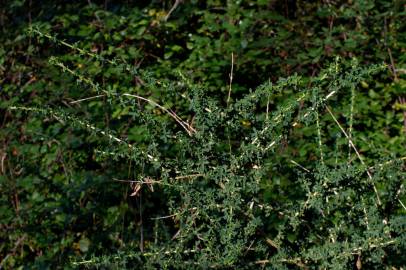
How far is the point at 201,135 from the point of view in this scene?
7.91ft

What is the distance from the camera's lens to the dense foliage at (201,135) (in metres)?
2.44

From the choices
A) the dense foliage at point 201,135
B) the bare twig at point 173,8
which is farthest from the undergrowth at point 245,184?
the bare twig at point 173,8

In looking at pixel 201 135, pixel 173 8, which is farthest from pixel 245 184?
pixel 173 8

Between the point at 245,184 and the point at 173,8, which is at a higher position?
the point at 245,184

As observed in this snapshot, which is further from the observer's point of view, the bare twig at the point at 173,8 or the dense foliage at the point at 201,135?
the bare twig at the point at 173,8

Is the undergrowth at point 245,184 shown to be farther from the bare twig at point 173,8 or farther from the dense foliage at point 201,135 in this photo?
the bare twig at point 173,8

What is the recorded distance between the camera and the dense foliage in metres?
2.44

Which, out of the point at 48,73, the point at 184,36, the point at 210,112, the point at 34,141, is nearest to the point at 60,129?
the point at 34,141

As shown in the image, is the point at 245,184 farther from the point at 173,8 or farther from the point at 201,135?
the point at 173,8

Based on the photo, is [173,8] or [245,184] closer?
[245,184]

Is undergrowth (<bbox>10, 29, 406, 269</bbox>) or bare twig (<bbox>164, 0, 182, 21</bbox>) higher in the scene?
undergrowth (<bbox>10, 29, 406, 269</bbox>)

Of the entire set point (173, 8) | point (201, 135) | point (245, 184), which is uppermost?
point (201, 135)

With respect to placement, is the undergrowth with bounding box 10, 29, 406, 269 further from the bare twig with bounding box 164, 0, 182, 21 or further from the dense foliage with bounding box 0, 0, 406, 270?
the bare twig with bounding box 164, 0, 182, 21

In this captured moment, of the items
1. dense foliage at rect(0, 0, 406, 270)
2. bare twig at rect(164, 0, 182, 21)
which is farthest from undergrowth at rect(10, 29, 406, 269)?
bare twig at rect(164, 0, 182, 21)
